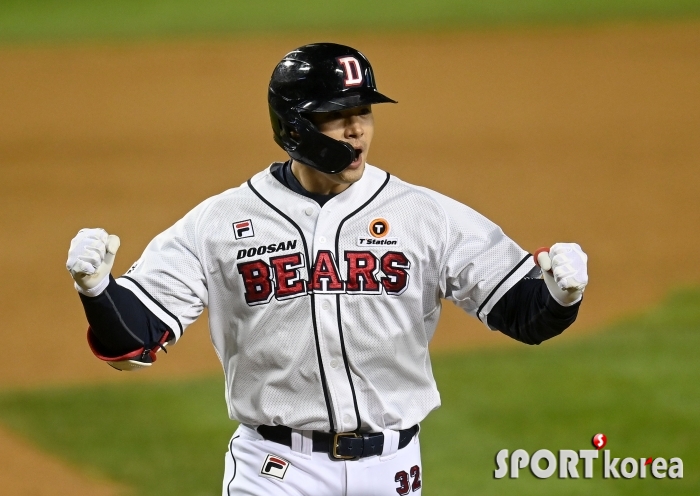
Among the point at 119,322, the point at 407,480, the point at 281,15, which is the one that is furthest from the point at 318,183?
the point at 281,15

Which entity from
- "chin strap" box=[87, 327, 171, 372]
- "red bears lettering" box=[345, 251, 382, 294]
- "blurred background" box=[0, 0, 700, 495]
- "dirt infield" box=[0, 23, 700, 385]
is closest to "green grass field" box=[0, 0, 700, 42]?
"blurred background" box=[0, 0, 700, 495]

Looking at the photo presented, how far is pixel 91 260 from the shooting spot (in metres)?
3.43

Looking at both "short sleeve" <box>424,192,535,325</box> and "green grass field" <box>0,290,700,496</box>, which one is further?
"green grass field" <box>0,290,700,496</box>

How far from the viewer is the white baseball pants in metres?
3.73

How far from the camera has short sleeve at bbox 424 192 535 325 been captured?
3781 millimetres

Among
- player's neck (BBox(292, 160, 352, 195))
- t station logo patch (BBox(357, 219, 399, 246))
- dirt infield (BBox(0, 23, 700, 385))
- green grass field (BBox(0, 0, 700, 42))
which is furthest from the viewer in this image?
green grass field (BBox(0, 0, 700, 42))

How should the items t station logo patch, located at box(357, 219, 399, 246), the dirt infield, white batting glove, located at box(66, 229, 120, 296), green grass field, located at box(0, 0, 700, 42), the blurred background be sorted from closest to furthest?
white batting glove, located at box(66, 229, 120, 296) → t station logo patch, located at box(357, 219, 399, 246) → the blurred background → the dirt infield → green grass field, located at box(0, 0, 700, 42)

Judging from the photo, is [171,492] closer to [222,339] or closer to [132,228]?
[222,339]

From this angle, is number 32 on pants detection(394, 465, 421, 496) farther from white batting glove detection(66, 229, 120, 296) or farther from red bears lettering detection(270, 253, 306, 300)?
white batting glove detection(66, 229, 120, 296)

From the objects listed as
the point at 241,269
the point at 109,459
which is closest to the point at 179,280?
the point at 241,269

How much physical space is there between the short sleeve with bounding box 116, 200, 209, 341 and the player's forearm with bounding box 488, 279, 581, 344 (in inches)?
39.9

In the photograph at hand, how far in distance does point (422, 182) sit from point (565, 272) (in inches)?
299

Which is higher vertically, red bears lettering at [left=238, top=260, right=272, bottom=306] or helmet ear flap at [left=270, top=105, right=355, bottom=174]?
helmet ear flap at [left=270, top=105, right=355, bottom=174]

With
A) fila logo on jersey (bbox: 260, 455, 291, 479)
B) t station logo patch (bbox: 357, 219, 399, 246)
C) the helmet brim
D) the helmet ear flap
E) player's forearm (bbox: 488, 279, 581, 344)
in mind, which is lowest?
fila logo on jersey (bbox: 260, 455, 291, 479)
